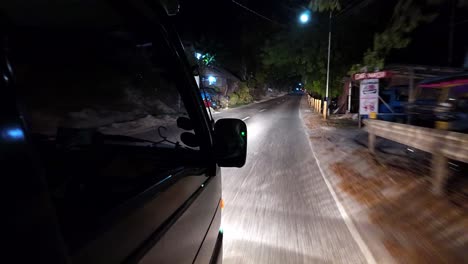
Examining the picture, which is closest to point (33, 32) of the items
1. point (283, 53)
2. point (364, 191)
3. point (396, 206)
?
point (396, 206)

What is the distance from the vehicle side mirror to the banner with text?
1210cm

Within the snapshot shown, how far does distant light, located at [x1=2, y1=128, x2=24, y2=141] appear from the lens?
62cm

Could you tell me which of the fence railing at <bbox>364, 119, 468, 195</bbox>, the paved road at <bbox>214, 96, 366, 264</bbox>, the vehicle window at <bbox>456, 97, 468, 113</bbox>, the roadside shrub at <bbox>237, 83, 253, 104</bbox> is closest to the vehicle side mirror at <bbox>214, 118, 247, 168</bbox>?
the paved road at <bbox>214, 96, 366, 264</bbox>

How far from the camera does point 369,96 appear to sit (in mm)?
12859

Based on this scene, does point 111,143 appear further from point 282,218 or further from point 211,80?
point 211,80

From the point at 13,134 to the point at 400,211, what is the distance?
537 cm

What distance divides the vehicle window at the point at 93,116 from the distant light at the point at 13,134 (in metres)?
0.24

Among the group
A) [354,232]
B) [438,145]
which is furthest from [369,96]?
[354,232]

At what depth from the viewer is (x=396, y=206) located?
5.05 metres

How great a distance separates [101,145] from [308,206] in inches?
160

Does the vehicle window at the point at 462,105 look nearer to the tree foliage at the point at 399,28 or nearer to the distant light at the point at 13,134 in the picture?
the tree foliage at the point at 399,28

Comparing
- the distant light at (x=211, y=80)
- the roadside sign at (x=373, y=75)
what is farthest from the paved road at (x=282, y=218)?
the distant light at (x=211, y=80)

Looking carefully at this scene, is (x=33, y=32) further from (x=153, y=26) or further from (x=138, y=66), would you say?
(x=138, y=66)

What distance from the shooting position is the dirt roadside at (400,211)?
143 inches
